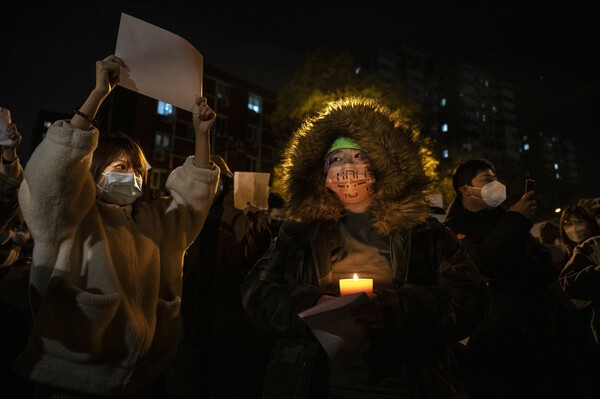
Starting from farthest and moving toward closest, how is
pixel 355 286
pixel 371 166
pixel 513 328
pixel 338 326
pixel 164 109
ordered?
pixel 164 109, pixel 513 328, pixel 371 166, pixel 355 286, pixel 338 326

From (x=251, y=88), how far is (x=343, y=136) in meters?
35.6

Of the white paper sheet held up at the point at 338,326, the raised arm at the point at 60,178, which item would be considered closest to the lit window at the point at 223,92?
the raised arm at the point at 60,178

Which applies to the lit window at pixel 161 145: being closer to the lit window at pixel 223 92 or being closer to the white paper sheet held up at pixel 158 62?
the lit window at pixel 223 92

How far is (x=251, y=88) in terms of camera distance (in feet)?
119

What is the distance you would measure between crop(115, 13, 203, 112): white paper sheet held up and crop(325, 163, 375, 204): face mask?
99cm

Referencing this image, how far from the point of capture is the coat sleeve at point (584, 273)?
12.1 feet

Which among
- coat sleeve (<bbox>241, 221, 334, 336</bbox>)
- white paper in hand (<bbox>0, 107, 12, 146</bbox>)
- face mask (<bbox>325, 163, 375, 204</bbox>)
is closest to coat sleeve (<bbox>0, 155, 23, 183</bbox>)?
white paper in hand (<bbox>0, 107, 12, 146</bbox>)

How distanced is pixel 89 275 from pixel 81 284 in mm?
53

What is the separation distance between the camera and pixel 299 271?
2123mm

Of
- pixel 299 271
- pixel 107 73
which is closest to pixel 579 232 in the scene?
pixel 299 271

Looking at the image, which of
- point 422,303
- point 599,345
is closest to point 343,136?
point 422,303

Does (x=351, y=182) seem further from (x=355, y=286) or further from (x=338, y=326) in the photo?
(x=338, y=326)

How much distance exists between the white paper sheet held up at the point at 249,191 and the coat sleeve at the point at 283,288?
6.93 feet

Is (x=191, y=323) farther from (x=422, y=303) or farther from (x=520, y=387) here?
(x=520, y=387)
